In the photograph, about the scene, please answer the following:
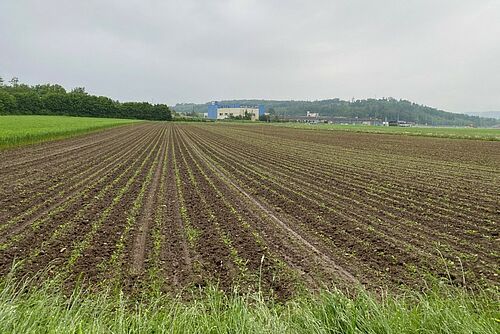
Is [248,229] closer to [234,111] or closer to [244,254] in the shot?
[244,254]

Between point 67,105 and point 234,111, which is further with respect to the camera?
point 234,111

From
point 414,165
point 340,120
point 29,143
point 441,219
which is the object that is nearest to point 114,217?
point 441,219

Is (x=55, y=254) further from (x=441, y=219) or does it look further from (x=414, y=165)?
(x=414, y=165)

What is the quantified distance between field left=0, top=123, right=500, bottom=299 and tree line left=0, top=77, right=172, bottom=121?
3611 inches

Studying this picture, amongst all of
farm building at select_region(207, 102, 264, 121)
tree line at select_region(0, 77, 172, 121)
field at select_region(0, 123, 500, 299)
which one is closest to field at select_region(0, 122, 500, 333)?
field at select_region(0, 123, 500, 299)

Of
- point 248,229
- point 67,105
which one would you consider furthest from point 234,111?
point 248,229

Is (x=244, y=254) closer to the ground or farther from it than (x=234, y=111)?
farther from it

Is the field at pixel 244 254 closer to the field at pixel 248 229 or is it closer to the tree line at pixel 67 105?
the field at pixel 248 229

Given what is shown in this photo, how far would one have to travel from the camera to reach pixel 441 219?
821 cm

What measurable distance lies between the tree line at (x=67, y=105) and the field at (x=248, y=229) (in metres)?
91.7

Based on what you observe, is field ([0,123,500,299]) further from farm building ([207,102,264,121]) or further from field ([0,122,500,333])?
farm building ([207,102,264,121])

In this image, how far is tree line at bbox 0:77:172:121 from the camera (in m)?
88.3

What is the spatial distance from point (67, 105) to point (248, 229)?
10959cm

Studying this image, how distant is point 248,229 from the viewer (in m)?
7.29
